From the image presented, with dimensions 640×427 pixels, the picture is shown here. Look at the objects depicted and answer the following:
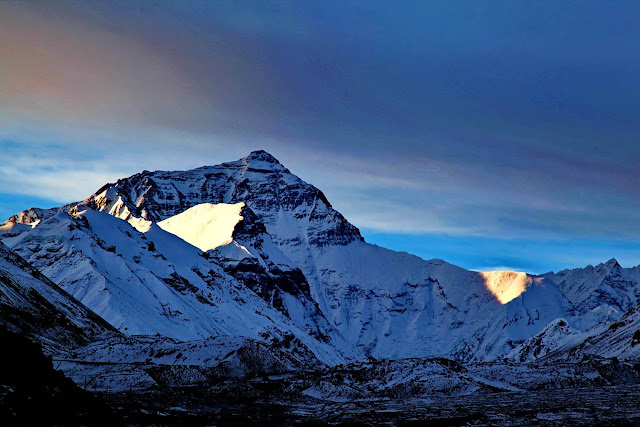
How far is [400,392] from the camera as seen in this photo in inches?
4178

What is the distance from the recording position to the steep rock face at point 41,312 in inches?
5364

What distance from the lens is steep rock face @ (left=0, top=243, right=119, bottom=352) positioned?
447 ft

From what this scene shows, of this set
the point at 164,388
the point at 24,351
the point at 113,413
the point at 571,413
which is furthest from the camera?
the point at 164,388

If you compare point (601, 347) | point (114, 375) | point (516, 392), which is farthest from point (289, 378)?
point (601, 347)

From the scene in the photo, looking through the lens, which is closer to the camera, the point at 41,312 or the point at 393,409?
the point at 393,409

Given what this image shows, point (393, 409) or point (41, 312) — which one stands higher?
point (41, 312)

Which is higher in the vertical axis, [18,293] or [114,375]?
[18,293]

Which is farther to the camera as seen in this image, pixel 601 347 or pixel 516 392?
pixel 601 347

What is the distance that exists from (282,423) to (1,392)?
2889 centimetres

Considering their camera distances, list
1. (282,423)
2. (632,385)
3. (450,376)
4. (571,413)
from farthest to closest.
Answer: (632,385) → (450,376) → (571,413) → (282,423)

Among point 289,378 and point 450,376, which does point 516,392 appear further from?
point 289,378

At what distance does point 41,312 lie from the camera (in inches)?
6063

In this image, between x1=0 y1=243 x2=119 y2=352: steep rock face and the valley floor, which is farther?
x1=0 y1=243 x2=119 y2=352: steep rock face

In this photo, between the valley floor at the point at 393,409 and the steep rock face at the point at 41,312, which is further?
the steep rock face at the point at 41,312
